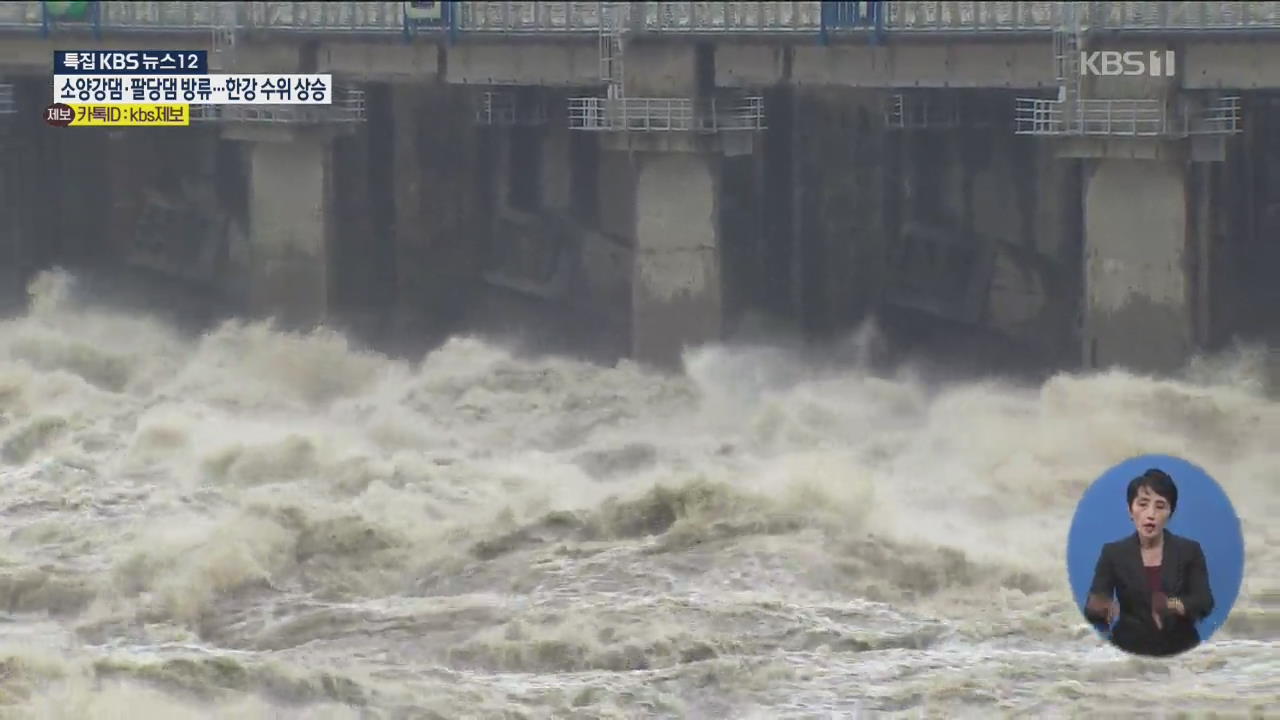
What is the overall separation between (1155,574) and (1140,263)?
23843 mm

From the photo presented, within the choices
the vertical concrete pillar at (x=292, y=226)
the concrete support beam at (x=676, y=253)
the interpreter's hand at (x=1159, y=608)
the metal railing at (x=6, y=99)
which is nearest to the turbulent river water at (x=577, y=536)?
the concrete support beam at (x=676, y=253)

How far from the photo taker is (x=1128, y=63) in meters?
41.3

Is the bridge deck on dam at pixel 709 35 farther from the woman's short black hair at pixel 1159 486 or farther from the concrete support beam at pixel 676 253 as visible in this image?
the woman's short black hair at pixel 1159 486

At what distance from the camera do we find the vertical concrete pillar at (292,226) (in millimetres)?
51844

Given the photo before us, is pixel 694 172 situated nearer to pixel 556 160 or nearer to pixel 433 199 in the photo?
pixel 556 160

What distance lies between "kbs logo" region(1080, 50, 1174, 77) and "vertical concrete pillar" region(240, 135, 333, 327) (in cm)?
1795

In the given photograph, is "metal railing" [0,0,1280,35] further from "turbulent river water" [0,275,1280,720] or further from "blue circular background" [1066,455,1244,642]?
"blue circular background" [1066,455,1244,642]

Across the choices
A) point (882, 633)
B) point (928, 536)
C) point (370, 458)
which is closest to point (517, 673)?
point (882, 633)

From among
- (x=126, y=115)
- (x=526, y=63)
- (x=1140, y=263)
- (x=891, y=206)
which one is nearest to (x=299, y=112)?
(x=126, y=115)

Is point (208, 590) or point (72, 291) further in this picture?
point (72, 291)

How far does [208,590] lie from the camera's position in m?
32.9

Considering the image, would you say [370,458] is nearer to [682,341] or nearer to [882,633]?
[682,341]

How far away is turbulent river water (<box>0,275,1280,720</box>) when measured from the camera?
28.0 metres

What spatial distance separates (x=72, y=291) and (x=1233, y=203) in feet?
89.5
